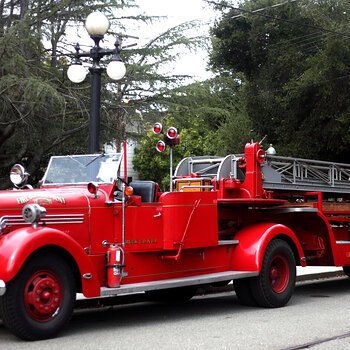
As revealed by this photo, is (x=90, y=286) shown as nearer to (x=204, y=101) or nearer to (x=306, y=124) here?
(x=204, y=101)

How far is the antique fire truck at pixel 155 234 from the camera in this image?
274 inches

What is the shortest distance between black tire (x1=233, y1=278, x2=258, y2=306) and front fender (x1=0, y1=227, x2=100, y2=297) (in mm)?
3045

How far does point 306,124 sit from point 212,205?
48.3 ft

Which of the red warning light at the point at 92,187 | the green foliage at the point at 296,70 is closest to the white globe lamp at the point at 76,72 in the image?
the red warning light at the point at 92,187

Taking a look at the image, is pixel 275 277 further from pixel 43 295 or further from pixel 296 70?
pixel 296 70

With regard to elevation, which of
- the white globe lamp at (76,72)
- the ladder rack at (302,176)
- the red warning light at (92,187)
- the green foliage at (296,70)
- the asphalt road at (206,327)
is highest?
the green foliage at (296,70)

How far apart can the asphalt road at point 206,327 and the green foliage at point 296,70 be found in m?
11.7

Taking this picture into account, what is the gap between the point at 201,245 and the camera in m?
8.90

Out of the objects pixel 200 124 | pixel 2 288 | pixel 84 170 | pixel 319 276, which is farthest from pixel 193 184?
pixel 200 124

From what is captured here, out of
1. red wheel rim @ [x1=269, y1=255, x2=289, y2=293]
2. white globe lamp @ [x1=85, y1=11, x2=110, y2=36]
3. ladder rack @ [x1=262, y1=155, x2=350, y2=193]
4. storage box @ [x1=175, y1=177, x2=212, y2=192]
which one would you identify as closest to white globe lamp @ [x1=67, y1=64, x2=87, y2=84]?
white globe lamp @ [x1=85, y1=11, x2=110, y2=36]

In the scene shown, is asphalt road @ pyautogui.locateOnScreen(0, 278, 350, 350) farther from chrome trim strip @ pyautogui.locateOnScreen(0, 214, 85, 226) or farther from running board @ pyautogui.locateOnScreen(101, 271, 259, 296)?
chrome trim strip @ pyautogui.locateOnScreen(0, 214, 85, 226)

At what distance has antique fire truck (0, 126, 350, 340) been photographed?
22.8 ft

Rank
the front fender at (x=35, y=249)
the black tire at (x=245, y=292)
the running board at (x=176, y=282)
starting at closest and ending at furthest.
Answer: the front fender at (x=35, y=249) → the running board at (x=176, y=282) → the black tire at (x=245, y=292)

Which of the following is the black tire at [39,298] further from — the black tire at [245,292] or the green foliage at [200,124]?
the green foliage at [200,124]
